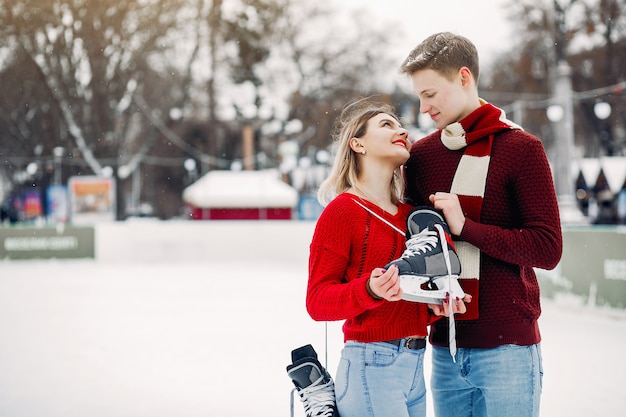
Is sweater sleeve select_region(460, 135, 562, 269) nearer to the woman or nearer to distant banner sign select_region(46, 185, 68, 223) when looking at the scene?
the woman

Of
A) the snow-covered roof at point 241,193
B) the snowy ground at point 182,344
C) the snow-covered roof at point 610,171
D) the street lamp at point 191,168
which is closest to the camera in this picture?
the snowy ground at point 182,344

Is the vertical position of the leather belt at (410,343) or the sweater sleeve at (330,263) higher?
the sweater sleeve at (330,263)

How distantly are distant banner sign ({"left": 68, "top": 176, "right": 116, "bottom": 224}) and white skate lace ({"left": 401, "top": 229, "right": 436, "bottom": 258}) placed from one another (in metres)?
15.0

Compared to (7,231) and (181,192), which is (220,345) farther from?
(181,192)

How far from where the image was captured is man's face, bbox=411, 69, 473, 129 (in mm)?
1625

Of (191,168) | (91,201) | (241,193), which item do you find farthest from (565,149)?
(191,168)

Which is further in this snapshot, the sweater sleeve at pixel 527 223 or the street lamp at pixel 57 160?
the street lamp at pixel 57 160

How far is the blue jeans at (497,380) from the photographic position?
1.56m

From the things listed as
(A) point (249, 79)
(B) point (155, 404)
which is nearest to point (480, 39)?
(A) point (249, 79)

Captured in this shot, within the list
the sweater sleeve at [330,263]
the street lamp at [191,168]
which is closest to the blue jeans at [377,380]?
the sweater sleeve at [330,263]

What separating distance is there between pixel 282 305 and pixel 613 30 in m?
11.5

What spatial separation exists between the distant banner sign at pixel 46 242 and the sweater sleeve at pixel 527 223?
12.7 m

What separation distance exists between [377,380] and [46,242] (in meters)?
12.8

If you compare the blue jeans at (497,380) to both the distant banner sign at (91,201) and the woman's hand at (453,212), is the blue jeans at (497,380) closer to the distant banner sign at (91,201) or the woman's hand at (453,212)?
the woman's hand at (453,212)
